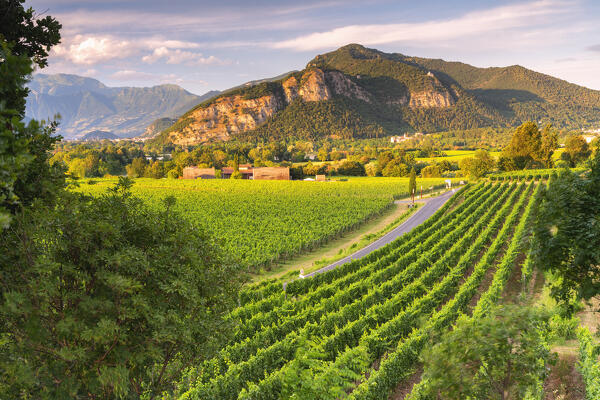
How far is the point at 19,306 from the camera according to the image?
5.34m

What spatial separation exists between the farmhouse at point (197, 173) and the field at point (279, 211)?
23406 millimetres

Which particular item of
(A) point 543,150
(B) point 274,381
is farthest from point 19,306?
(A) point 543,150

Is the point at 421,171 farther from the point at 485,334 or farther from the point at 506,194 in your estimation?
the point at 485,334

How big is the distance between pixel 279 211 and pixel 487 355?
46.9m

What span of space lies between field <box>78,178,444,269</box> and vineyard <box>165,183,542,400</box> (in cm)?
681

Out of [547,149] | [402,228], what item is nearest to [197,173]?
[402,228]

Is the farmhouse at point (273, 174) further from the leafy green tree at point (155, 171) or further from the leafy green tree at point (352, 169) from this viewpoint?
the leafy green tree at point (155, 171)

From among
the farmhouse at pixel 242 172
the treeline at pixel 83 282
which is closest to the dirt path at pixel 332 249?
the treeline at pixel 83 282

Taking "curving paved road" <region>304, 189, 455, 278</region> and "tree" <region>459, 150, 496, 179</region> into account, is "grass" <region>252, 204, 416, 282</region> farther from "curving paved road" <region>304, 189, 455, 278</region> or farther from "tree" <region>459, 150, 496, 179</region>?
"tree" <region>459, 150, 496, 179</region>

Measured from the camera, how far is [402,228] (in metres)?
43.7

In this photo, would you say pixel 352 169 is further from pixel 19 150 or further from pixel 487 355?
pixel 19 150

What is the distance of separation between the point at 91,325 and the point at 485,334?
268 inches

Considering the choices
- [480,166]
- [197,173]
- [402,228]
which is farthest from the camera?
[197,173]

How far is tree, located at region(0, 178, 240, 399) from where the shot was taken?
546 centimetres
